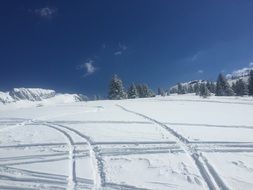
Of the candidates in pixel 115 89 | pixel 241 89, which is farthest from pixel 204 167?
pixel 241 89

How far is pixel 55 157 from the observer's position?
1409 cm

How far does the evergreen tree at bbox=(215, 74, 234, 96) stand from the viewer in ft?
279

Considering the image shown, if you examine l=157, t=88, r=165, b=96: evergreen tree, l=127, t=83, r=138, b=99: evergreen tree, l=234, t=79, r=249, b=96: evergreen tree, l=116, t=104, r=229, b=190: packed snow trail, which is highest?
l=157, t=88, r=165, b=96: evergreen tree

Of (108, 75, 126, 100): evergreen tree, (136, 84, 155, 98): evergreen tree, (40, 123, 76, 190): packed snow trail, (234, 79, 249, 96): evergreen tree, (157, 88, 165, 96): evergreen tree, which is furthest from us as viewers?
(157, 88, 165, 96): evergreen tree

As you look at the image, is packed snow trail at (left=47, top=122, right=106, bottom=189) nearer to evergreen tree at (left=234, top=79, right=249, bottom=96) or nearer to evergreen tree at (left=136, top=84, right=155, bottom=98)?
evergreen tree at (left=136, top=84, right=155, bottom=98)

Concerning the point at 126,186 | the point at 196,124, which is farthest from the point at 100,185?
the point at 196,124

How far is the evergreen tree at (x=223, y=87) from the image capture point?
279 feet

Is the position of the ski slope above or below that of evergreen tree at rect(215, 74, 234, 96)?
below

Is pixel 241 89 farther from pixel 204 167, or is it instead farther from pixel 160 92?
pixel 204 167

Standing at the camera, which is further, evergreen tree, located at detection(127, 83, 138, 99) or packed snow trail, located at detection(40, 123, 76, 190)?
evergreen tree, located at detection(127, 83, 138, 99)

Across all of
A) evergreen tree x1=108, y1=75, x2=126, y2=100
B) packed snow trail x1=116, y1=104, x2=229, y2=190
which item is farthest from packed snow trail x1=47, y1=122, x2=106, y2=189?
evergreen tree x1=108, y1=75, x2=126, y2=100

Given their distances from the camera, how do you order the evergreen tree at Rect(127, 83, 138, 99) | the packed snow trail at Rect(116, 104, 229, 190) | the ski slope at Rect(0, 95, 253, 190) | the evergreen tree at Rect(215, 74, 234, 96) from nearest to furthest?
the packed snow trail at Rect(116, 104, 229, 190) < the ski slope at Rect(0, 95, 253, 190) < the evergreen tree at Rect(127, 83, 138, 99) < the evergreen tree at Rect(215, 74, 234, 96)

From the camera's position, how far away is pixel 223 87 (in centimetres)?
8656

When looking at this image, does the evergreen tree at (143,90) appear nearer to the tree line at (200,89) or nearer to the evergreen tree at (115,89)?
the tree line at (200,89)
